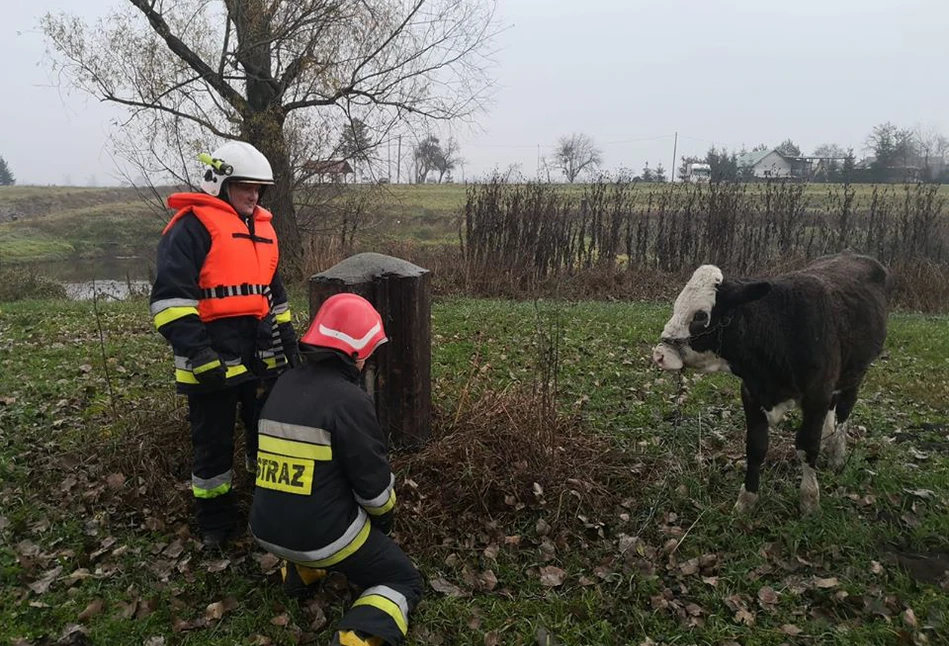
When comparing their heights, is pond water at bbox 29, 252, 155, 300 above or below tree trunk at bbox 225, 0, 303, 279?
below

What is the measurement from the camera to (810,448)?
4.26m

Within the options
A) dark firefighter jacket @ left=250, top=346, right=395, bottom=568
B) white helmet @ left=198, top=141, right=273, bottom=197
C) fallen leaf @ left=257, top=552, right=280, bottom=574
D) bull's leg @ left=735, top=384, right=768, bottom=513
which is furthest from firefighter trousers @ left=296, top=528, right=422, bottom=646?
bull's leg @ left=735, top=384, right=768, bottom=513

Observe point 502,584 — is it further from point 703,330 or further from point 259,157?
point 259,157

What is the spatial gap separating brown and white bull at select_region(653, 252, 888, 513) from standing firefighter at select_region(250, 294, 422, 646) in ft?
6.78

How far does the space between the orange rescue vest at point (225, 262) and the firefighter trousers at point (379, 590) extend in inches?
64.6

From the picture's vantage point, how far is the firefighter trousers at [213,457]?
388cm

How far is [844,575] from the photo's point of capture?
3.66 m

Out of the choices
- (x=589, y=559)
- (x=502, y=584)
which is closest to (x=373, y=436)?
(x=502, y=584)

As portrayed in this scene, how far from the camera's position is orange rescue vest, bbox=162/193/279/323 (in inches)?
147

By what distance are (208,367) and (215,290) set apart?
1.68 ft

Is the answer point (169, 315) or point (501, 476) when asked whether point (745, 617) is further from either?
point (169, 315)

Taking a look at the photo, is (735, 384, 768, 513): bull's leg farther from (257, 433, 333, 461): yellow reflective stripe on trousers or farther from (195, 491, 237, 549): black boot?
(195, 491, 237, 549): black boot

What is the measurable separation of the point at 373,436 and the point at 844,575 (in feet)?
9.76

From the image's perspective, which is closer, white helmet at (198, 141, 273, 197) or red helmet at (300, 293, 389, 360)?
red helmet at (300, 293, 389, 360)
